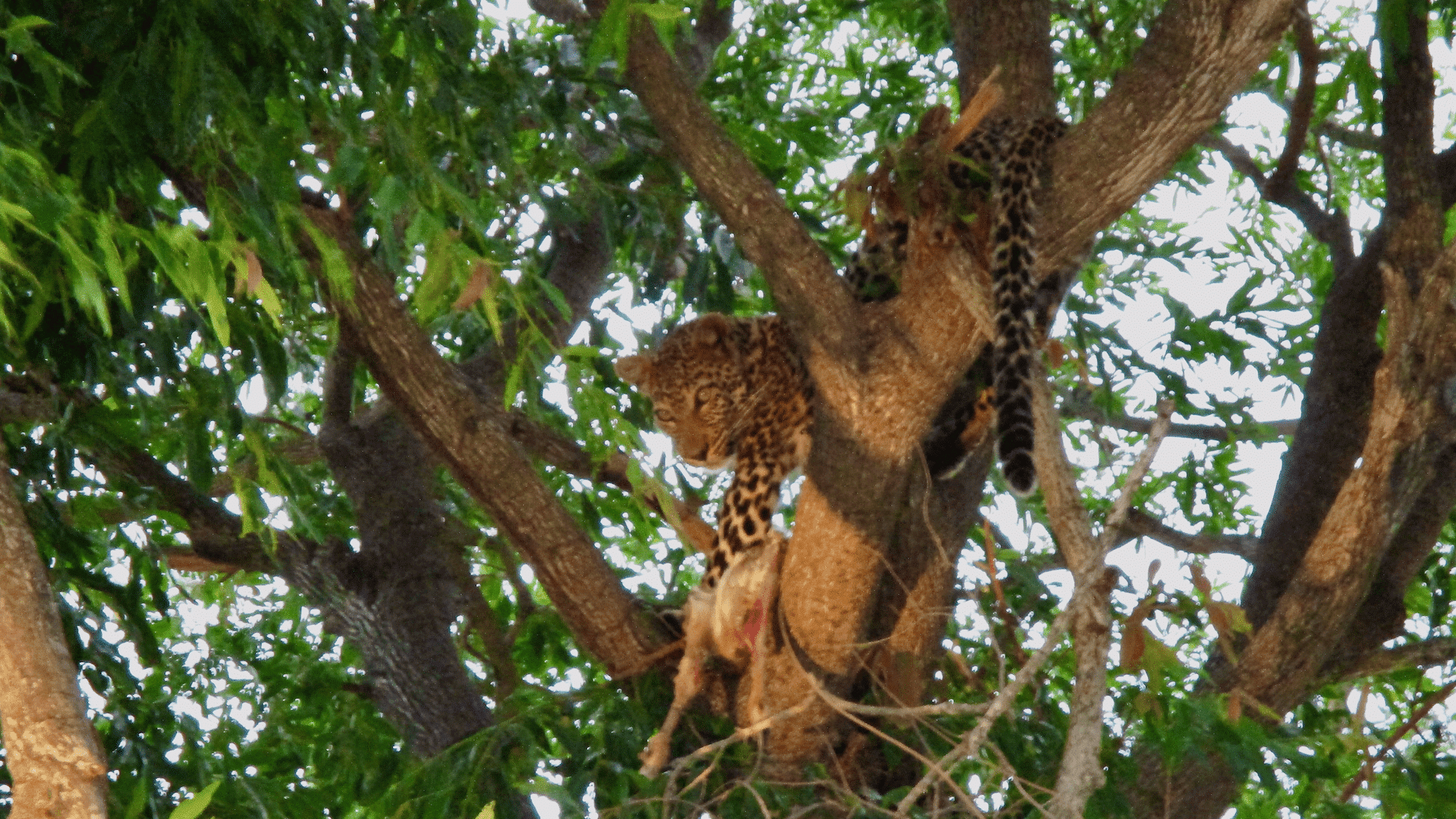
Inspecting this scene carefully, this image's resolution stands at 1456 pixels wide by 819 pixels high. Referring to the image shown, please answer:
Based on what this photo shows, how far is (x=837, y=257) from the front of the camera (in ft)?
16.7

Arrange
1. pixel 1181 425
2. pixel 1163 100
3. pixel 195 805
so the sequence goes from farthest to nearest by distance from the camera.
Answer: pixel 1181 425 → pixel 1163 100 → pixel 195 805

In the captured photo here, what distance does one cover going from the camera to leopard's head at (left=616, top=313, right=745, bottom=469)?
5.06 meters

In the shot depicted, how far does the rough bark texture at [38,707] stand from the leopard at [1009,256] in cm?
191

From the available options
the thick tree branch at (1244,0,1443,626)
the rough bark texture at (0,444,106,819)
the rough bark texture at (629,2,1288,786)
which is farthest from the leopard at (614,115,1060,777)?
the rough bark texture at (0,444,106,819)

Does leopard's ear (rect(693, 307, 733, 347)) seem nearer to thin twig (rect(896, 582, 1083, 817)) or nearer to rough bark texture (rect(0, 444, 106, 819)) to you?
thin twig (rect(896, 582, 1083, 817))

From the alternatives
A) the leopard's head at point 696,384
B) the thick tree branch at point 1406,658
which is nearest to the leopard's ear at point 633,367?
the leopard's head at point 696,384

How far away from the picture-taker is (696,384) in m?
5.21

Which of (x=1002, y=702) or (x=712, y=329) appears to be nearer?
(x=1002, y=702)

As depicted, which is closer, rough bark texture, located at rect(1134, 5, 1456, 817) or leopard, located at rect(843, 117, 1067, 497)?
leopard, located at rect(843, 117, 1067, 497)

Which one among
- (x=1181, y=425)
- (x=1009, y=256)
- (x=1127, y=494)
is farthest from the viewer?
(x=1181, y=425)

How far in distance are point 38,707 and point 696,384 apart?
3.08m

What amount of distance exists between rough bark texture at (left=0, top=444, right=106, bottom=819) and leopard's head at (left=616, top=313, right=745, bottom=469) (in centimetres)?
279

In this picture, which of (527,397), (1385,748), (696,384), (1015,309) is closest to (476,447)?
(527,397)

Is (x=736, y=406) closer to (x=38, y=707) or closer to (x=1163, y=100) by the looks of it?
(x=1163, y=100)
